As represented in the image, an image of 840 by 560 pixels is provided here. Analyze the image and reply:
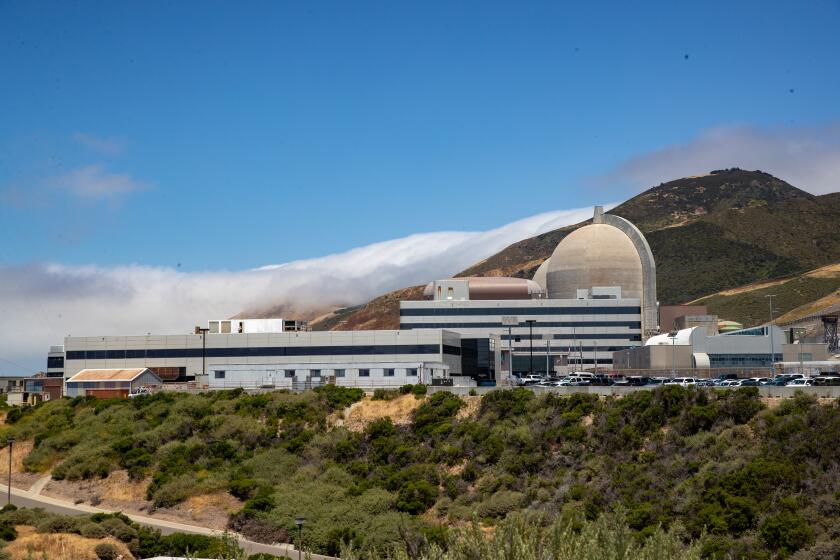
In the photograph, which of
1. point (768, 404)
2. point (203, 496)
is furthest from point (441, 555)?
point (203, 496)

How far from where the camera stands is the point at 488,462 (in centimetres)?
5853

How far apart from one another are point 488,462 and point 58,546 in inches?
956

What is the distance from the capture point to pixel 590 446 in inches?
2234

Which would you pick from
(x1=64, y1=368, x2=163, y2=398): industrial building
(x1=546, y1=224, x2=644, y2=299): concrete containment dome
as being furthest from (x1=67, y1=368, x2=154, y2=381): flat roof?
(x1=546, y1=224, x2=644, y2=299): concrete containment dome

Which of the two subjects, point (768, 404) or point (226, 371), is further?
point (226, 371)

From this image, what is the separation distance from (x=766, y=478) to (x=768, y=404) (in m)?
8.97

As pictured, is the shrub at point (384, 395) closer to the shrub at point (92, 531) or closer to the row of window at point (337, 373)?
the row of window at point (337, 373)

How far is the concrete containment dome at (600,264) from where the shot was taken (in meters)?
138

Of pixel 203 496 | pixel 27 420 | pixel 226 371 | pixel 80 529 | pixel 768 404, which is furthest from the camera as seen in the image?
pixel 226 371

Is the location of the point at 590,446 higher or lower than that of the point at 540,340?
lower

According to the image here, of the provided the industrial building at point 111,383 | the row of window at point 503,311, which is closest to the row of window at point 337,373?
the industrial building at point 111,383

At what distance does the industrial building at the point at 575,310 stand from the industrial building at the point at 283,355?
29.7m

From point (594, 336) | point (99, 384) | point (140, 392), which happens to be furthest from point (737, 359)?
point (99, 384)

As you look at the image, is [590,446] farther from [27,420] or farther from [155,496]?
[27,420]
